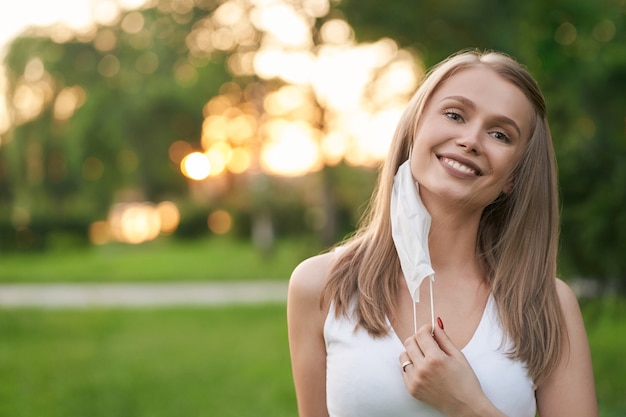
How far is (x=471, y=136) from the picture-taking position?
1787 millimetres

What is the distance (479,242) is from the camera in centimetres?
204

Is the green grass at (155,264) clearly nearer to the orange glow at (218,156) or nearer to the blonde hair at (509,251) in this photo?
the orange glow at (218,156)

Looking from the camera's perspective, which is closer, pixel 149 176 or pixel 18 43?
pixel 18 43

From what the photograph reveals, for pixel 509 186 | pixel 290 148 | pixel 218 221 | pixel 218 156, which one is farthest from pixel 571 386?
pixel 218 221

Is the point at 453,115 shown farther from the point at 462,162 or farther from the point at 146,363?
the point at 146,363

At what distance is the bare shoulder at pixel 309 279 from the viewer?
1.86 meters

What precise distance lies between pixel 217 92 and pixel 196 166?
13.1m

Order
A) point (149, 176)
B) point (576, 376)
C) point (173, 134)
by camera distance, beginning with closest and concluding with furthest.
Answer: point (576, 376) → point (173, 134) → point (149, 176)

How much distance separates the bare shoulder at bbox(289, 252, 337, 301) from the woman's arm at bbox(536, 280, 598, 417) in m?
0.54

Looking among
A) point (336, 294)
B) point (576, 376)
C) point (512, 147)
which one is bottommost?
point (576, 376)

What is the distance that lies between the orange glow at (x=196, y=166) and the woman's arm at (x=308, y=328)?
29932 millimetres

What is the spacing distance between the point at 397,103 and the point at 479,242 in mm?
17813

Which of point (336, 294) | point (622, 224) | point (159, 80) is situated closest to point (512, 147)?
point (336, 294)

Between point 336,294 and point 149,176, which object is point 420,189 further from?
point 149,176
